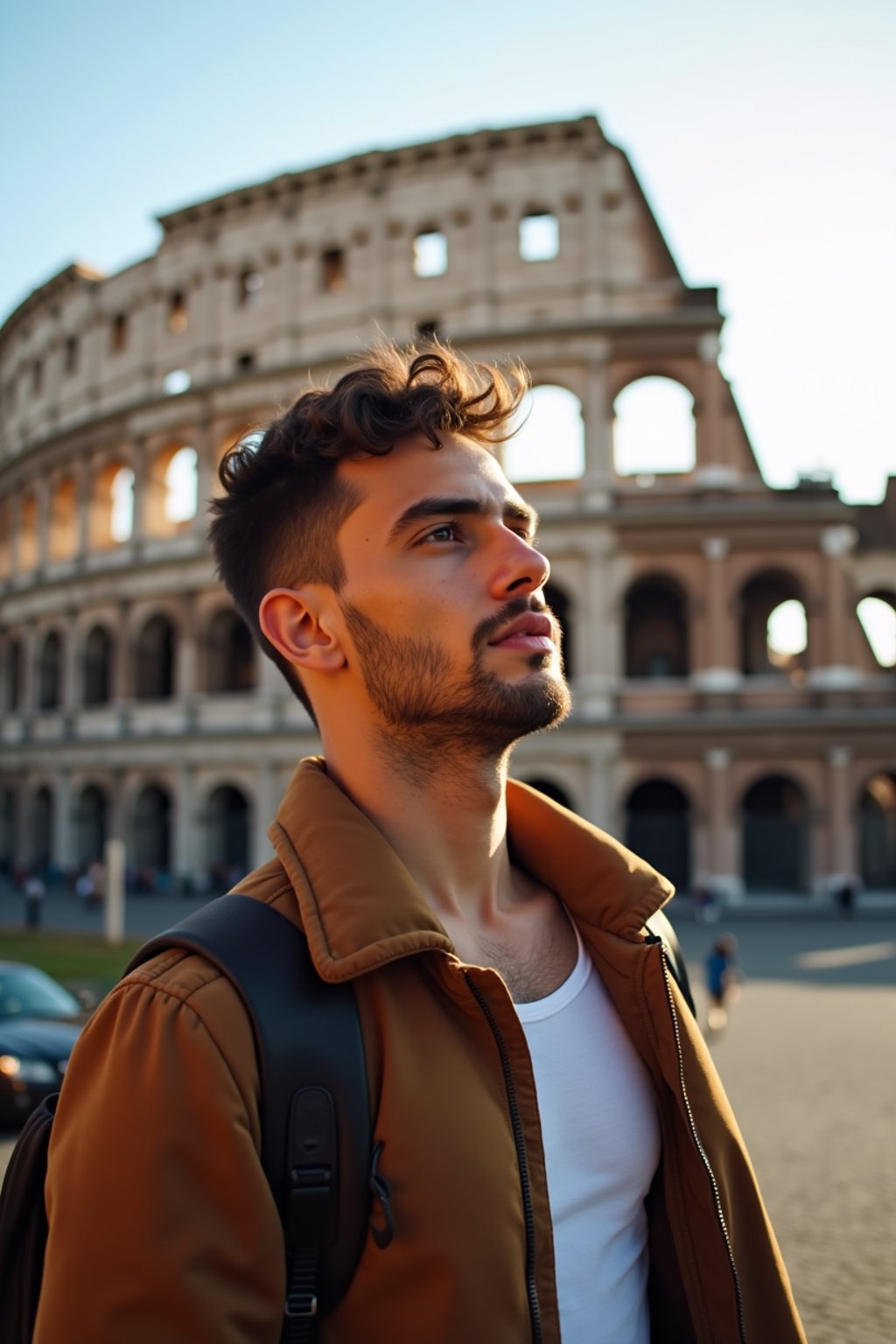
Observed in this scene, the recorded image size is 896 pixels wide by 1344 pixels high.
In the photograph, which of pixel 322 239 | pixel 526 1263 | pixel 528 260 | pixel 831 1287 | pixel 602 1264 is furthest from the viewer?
pixel 322 239

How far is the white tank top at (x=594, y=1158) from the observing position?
1.71 meters

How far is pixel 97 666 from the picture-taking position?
3325 centimetres

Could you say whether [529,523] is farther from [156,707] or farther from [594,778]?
[156,707]

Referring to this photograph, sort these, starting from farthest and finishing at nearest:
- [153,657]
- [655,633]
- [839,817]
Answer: [153,657]
[655,633]
[839,817]

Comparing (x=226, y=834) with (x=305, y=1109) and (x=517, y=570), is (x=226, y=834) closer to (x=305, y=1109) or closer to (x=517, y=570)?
(x=517, y=570)

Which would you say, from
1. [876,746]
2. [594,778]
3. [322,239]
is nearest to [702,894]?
[594,778]

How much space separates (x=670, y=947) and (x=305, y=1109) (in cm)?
103

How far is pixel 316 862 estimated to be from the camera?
64.6 inches

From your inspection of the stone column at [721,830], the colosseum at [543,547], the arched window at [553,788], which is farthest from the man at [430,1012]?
the arched window at [553,788]

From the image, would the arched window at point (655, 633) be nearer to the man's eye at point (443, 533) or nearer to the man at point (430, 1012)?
the man at point (430, 1012)

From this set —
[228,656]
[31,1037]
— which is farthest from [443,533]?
[228,656]

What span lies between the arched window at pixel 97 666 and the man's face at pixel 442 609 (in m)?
32.7

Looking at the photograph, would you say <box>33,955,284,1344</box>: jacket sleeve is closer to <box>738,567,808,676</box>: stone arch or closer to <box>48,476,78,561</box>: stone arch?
<box>738,567,808,676</box>: stone arch

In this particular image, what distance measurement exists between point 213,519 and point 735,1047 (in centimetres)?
1128
